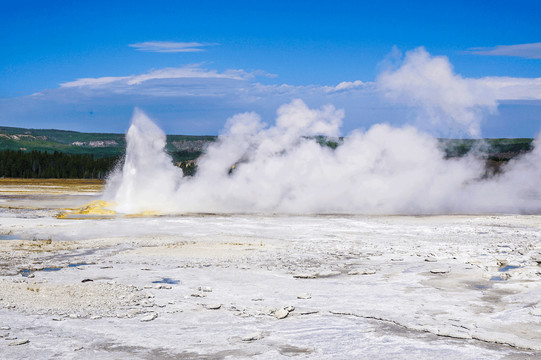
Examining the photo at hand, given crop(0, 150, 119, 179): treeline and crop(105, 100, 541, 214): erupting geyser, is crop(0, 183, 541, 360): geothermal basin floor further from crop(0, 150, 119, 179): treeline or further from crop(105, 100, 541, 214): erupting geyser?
crop(0, 150, 119, 179): treeline

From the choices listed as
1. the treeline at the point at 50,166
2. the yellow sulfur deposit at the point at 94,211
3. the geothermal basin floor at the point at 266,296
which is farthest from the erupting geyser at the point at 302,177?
the treeline at the point at 50,166

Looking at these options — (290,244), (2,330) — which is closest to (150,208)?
(290,244)

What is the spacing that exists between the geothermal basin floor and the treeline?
7152 centimetres

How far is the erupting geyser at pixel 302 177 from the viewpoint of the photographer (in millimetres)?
38178

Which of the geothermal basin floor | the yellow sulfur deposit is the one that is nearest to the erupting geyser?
the yellow sulfur deposit

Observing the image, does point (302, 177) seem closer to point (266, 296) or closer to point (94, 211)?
point (94, 211)

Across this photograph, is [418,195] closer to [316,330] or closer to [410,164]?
[410,164]

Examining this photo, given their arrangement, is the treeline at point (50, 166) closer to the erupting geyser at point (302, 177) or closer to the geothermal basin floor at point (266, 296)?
the erupting geyser at point (302, 177)

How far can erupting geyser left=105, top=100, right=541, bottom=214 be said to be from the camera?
125 ft

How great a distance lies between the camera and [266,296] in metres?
12.4

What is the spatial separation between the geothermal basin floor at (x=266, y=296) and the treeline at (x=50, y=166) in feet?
235

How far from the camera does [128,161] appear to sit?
3878 cm

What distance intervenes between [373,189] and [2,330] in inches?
1242

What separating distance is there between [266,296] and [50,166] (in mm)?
89875
